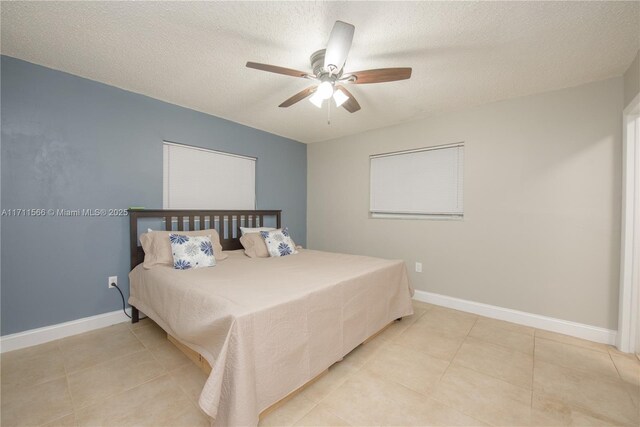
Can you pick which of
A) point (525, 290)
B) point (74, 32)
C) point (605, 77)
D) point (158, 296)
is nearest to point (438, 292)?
point (525, 290)

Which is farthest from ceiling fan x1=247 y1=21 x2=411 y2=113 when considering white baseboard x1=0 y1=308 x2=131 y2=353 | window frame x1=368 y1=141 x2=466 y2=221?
white baseboard x1=0 y1=308 x2=131 y2=353

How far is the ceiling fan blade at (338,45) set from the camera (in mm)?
1433

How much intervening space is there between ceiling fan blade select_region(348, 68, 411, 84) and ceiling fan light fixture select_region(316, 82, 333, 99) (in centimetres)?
12

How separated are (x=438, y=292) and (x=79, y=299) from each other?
3.86m

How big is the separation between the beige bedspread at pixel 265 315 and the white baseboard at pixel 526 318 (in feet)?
2.55

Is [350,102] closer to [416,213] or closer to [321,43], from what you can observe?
[321,43]

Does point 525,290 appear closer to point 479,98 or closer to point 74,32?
point 479,98

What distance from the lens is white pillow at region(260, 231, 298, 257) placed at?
3111mm

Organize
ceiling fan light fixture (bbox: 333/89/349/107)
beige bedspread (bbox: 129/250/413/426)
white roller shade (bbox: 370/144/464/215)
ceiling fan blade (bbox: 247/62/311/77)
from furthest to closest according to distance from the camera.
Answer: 1. white roller shade (bbox: 370/144/464/215)
2. ceiling fan light fixture (bbox: 333/89/349/107)
3. ceiling fan blade (bbox: 247/62/311/77)
4. beige bedspread (bbox: 129/250/413/426)

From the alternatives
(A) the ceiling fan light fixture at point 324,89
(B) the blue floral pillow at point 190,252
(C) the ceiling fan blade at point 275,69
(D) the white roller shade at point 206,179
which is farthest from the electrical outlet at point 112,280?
(A) the ceiling fan light fixture at point 324,89

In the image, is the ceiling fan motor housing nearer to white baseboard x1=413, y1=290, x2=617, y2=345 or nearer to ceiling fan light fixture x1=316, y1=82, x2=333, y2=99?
ceiling fan light fixture x1=316, y1=82, x2=333, y2=99

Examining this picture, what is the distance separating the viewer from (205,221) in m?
3.30

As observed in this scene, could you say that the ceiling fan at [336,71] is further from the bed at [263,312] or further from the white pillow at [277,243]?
the white pillow at [277,243]

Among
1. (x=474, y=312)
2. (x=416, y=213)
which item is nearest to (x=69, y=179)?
(x=416, y=213)
